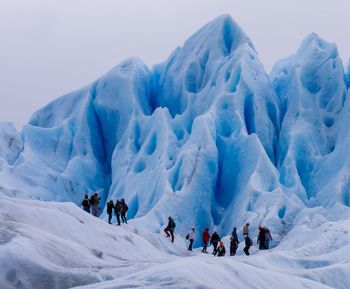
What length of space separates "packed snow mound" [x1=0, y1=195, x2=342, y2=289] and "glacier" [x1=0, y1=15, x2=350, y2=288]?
8.42m

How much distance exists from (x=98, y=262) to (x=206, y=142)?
21.4 m

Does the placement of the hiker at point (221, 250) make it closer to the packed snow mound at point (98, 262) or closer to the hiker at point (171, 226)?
the packed snow mound at point (98, 262)

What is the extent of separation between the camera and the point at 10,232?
13.2 metres

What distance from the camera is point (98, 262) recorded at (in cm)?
1419

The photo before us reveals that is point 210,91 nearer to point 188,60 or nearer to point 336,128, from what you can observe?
point 188,60

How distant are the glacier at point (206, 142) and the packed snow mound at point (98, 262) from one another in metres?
8.42

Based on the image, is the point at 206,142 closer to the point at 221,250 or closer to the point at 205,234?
the point at 205,234

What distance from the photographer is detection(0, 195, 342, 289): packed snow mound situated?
10289mm

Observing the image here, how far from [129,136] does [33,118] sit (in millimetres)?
9576

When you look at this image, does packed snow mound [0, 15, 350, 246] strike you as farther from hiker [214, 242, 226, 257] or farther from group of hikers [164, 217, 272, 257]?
hiker [214, 242, 226, 257]

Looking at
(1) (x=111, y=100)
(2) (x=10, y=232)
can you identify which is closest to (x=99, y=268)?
(2) (x=10, y=232)

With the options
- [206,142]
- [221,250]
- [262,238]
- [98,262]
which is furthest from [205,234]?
[206,142]

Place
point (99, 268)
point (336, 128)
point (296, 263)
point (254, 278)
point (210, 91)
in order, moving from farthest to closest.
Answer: point (210, 91) < point (336, 128) < point (296, 263) < point (99, 268) < point (254, 278)

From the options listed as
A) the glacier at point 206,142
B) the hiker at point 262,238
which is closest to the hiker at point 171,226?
the hiker at point 262,238
